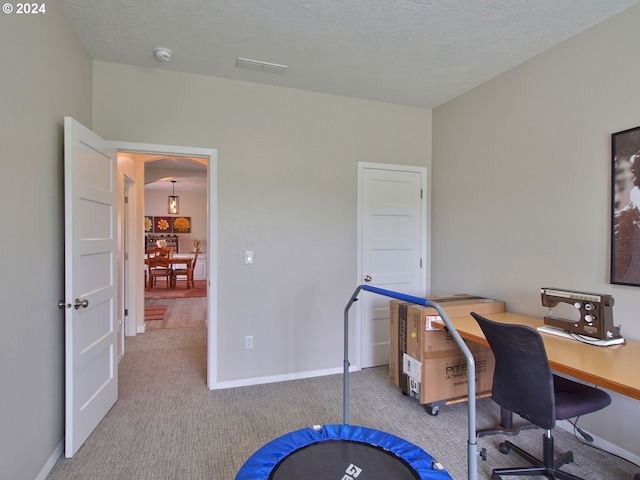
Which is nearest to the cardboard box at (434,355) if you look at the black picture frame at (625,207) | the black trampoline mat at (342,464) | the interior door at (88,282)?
the black picture frame at (625,207)

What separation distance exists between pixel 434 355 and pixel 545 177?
158 centimetres

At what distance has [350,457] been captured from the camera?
1.61 meters

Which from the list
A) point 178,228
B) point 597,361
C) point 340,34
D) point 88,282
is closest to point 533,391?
point 597,361

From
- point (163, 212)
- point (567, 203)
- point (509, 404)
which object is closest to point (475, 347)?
point (509, 404)

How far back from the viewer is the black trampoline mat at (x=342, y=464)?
4.83ft

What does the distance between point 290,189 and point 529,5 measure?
218 cm

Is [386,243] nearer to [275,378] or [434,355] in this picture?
[434,355]

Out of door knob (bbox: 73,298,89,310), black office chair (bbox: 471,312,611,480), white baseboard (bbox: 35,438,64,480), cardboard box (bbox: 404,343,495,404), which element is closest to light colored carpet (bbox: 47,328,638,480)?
white baseboard (bbox: 35,438,64,480)

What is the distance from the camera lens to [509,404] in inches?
76.4

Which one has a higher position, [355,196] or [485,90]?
[485,90]

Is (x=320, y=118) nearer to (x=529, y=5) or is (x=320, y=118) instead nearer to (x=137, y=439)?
(x=529, y=5)

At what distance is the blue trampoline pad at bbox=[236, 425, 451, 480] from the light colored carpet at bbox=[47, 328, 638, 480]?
631 mm

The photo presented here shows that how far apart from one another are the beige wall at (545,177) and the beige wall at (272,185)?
35.7 inches

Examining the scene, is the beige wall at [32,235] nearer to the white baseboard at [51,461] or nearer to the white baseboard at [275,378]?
the white baseboard at [51,461]
